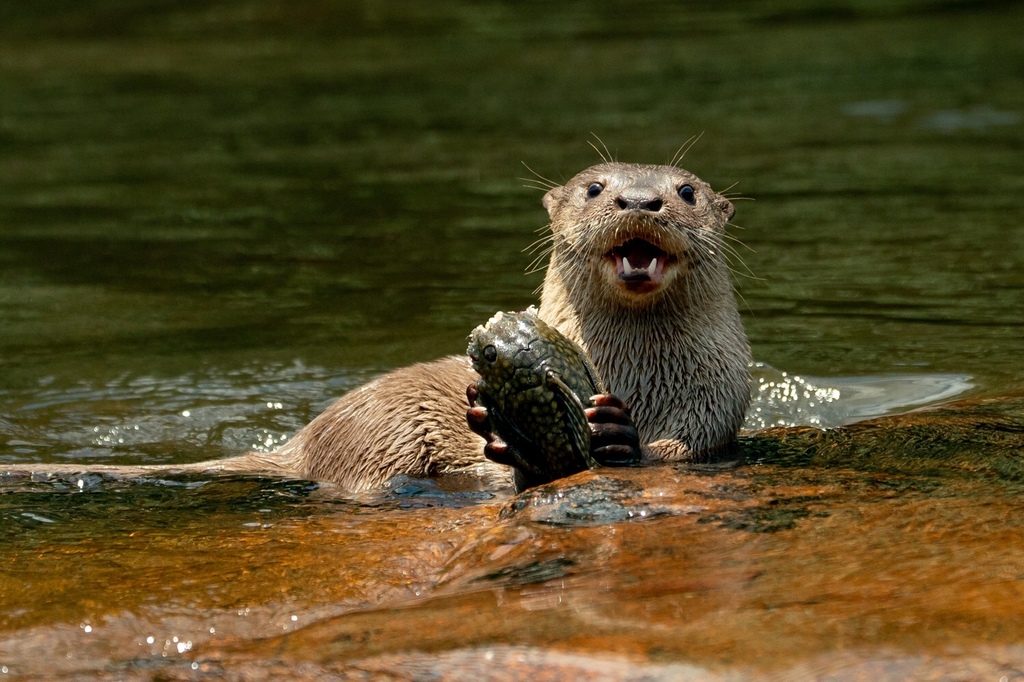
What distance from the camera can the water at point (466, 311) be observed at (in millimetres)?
2814

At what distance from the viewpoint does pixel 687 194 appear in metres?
4.49

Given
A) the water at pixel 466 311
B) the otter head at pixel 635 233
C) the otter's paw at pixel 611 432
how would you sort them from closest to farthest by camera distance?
the water at pixel 466 311
the otter's paw at pixel 611 432
the otter head at pixel 635 233

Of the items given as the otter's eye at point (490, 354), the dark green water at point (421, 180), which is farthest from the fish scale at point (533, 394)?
the dark green water at point (421, 180)

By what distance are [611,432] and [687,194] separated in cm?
87

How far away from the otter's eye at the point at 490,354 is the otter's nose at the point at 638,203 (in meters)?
0.59

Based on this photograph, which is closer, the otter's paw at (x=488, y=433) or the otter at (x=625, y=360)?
the otter's paw at (x=488, y=433)

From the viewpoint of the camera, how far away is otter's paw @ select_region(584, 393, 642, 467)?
397 cm

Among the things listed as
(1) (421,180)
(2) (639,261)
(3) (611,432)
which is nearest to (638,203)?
(2) (639,261)

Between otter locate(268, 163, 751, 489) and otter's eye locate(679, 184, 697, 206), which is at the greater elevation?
otter's eye locate(679, 184, 697, 206)

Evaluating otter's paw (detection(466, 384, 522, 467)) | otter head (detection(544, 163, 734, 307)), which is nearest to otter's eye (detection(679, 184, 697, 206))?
otter head (detection(544, 163, 734, 307))

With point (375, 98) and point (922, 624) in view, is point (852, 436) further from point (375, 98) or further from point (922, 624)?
point (375, 98)

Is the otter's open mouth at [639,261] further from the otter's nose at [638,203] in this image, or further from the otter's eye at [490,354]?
the otter's eye at [490,354]

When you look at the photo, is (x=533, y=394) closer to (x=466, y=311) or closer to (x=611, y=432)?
(x=611, y=432)

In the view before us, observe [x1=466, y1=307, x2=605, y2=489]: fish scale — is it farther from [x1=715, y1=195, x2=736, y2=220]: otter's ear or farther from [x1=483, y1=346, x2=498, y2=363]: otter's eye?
[x1=715, y1=195, x2=736, y2=220]: otter's ear
